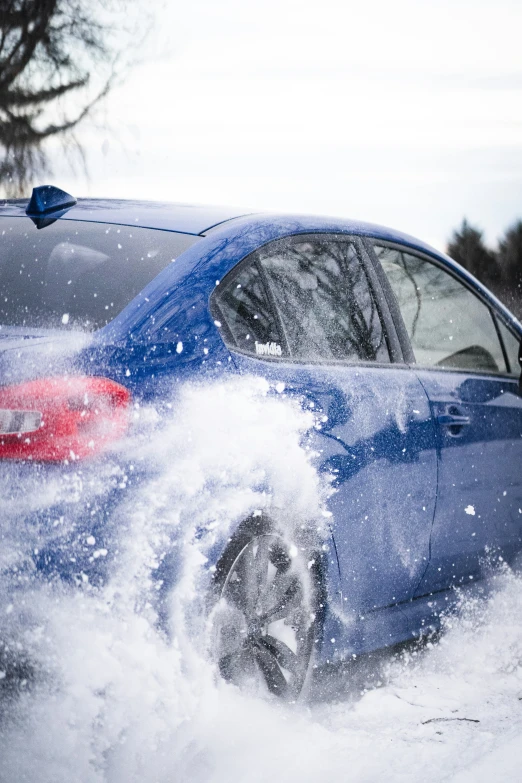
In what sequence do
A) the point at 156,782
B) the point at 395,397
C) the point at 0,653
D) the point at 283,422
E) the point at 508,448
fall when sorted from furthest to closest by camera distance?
the point at 508,448 → the point at 395,397 → the point at 283,422 → the point at 156,782 → the point at 0,653

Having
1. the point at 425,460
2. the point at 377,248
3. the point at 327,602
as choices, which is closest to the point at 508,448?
the point at 425,460

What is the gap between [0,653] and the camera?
2.52 metres

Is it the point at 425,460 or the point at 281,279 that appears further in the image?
the point at 425,460

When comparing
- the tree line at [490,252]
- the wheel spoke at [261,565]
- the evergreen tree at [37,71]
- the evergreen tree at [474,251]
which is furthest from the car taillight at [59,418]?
the evergreen tree at [474,251]

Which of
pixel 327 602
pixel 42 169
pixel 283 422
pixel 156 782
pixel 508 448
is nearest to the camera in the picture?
pixel 156 782

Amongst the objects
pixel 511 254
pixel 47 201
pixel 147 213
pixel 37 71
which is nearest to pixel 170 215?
pixel 147 213

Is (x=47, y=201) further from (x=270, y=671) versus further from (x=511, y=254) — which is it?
(x=511, y=254)

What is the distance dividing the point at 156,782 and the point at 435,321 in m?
2.31

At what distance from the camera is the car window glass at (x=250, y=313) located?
3.22 metres

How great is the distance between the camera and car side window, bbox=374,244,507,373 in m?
4.22

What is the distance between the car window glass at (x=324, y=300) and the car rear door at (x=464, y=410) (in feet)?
0.84

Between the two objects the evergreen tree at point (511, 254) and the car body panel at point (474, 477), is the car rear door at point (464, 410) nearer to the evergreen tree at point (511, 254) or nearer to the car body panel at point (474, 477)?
the car body panel at point (474, 477)

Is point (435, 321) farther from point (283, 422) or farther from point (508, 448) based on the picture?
point (283, 422)

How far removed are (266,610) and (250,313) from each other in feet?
3.02
